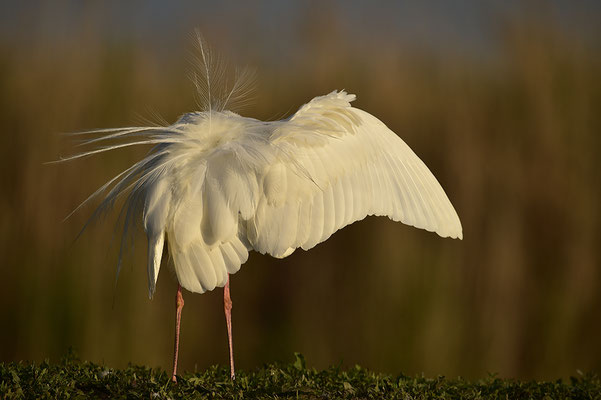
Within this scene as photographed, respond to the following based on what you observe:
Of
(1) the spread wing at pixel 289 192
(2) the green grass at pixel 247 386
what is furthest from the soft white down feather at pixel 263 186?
(2) the green grass at pixel 247 386

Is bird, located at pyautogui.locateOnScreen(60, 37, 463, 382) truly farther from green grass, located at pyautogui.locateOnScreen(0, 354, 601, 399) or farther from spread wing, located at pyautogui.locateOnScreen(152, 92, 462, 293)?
green grass, located at pyautogui.locateOnScreen(0, 354, 601, 399)

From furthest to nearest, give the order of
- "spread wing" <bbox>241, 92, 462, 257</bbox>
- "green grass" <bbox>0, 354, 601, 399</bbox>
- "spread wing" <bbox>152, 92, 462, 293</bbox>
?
"spread wing" <bbox>241, 92, 462, 257</bbox>
"spread wing" <bbox>152, 92, 462, 293</bbox>
"green grass" <bbox>0, 354, 601, 399</bbox>

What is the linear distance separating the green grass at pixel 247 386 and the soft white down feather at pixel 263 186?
0.51 m

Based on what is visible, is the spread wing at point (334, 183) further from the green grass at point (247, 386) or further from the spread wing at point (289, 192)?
the green grass at point (247, 386)

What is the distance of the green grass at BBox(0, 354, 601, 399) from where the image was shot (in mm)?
3871

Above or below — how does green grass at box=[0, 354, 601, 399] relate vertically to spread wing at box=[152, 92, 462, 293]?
below

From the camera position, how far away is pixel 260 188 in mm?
4289

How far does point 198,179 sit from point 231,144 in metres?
0.34

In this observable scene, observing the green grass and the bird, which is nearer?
the green grass

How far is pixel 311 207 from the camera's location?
4.43m

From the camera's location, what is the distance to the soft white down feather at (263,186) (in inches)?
162

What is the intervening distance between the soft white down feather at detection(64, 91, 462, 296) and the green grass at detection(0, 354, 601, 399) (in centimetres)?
51

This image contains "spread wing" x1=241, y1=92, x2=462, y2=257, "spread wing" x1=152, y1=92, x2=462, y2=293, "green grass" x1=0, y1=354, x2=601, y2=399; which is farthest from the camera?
"spread wing" x1=241, y1=92, x2=462, y2=257

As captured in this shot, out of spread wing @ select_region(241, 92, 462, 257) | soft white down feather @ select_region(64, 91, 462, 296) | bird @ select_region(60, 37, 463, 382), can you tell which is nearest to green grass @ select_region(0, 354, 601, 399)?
bird @ select_region(60, 37, 463, 382)
